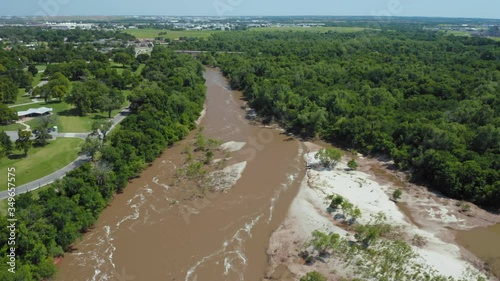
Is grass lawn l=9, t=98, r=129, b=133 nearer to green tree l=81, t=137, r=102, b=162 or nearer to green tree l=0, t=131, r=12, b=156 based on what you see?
green tree l=0, t=131, r=12, b=156

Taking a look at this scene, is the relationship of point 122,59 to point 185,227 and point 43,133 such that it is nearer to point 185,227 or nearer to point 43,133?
point 43,133

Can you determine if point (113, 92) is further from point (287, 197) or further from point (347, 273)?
point (347, 273)

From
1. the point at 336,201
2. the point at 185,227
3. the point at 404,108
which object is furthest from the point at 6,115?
the point at 404,108

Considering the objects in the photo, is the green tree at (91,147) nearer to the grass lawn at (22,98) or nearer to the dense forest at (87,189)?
the dense forest at (87,189)

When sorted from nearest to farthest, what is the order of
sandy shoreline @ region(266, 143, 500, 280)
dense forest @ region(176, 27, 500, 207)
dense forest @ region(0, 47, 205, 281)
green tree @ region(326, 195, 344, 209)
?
dense forest @ region(0, 47, 205, 281), sandy shoreline @ region(266, 143, 500, 280), green tree @ region(326, 195, 344, 209), dense forest @ region(176, 27, 500, 207)

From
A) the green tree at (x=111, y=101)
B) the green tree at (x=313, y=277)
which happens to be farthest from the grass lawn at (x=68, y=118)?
the green tree at (x=313, y=277)

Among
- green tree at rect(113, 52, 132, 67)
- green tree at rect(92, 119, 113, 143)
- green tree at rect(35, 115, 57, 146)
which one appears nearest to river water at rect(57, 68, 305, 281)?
green tree at rect(92, 119, 113, 143)
